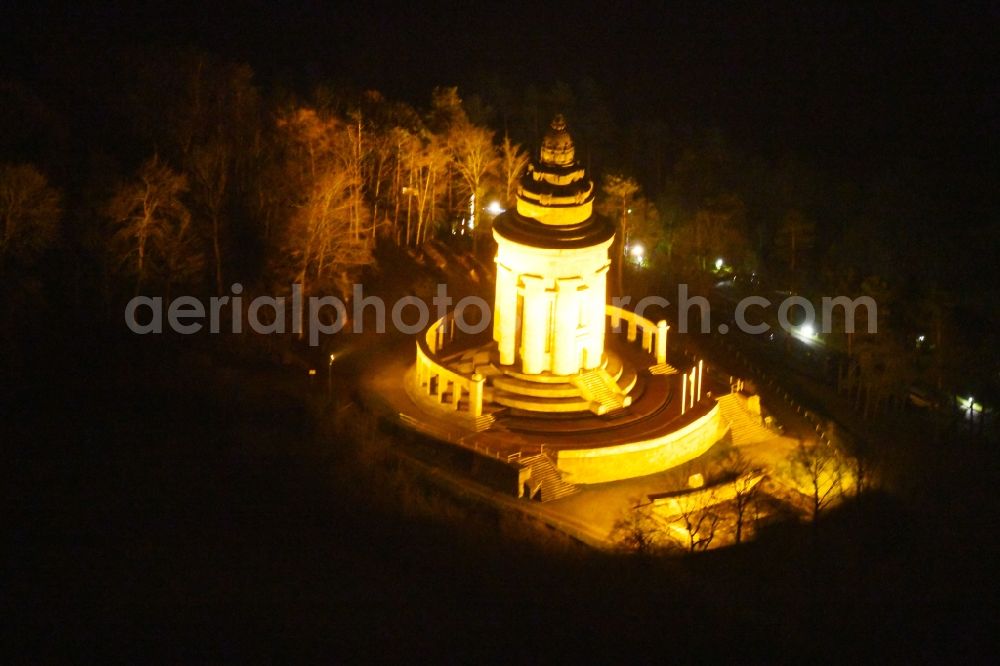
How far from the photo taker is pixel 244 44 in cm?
9669

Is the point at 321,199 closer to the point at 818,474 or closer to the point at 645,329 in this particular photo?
the point at 645,329

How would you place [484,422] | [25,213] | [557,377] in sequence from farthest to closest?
[557,377], [25,213], [484,422]

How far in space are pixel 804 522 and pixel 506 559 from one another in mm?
11238

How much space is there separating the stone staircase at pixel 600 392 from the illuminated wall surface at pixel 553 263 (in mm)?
690

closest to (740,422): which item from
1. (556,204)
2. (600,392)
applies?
(600,392)

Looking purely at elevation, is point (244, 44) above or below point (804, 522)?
above

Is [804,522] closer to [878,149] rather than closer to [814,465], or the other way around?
[814,465]

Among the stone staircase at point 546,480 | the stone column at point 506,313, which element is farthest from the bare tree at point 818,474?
the stone column at point 506,313

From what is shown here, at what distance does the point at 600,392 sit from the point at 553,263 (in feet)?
18.0

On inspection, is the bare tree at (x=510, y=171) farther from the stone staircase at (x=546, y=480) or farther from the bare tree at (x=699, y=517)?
the bare tree at (x=699, y=517)

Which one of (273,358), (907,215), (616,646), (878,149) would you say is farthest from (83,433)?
(878,149)

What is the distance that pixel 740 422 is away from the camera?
211 ft

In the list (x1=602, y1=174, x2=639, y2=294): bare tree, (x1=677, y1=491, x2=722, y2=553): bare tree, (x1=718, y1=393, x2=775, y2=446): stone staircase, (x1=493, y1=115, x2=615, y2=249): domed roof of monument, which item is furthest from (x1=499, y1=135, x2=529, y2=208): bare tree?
(x1=677, y1=491, x2=722, y2=553): bare tree

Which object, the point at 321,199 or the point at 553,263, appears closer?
the point at 553,263
